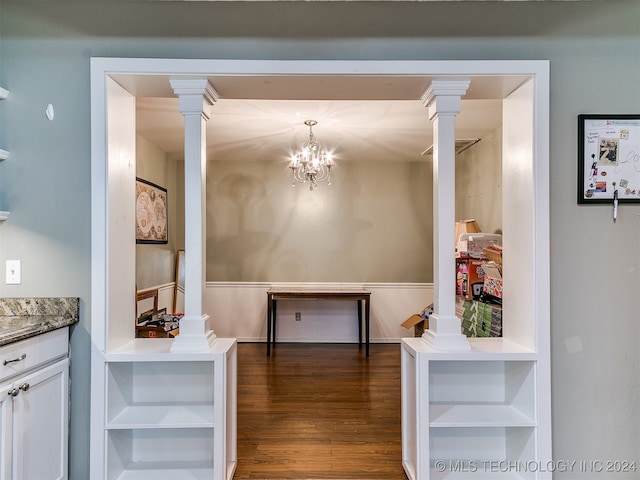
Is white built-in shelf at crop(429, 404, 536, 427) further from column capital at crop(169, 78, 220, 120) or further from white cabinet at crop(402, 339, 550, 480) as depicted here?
column capital at crop(169, 78, 220, 120)

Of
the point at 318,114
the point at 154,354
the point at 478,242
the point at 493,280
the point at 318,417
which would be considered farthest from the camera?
the point at 478,242

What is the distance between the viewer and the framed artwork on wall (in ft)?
12.2

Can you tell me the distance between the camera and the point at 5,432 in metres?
1.37

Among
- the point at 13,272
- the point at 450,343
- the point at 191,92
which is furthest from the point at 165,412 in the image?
the point at 191,92

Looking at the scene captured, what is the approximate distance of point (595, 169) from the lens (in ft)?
5.63

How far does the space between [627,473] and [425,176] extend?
376 cm

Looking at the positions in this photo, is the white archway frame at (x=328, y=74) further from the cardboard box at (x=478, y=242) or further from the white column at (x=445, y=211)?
the cardboard box at (x=478, y=242)

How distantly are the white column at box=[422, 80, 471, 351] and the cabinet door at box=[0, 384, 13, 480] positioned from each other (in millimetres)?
1761

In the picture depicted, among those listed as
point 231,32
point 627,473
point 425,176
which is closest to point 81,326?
point 231,32

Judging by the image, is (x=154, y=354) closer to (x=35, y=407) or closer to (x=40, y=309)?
(x=35, y=407)

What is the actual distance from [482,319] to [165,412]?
233 cm

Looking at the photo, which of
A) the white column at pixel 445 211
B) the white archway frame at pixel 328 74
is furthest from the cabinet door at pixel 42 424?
the white column at pixel 445 211

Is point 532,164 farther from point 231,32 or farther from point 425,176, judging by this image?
point 425,176

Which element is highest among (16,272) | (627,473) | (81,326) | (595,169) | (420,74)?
(420,74)
